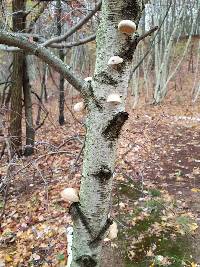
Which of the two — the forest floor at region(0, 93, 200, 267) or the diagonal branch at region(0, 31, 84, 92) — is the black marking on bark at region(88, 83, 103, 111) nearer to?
the diagonal branch at region(0, 31, 84, 92)

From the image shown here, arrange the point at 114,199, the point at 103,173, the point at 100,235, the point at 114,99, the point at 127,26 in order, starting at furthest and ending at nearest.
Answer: the point at 114,199 → the point at 100,235 → the point at 103,173 → the point at 114,99 → the point at 127,26

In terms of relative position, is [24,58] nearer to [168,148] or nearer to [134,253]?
[168,148]

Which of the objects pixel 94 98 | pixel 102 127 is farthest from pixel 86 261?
pixel 94 98

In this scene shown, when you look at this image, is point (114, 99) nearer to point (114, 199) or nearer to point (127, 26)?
point (127, 26)

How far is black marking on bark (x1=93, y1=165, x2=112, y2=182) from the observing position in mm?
1818

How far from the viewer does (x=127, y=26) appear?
155 cm

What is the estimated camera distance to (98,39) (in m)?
1.72

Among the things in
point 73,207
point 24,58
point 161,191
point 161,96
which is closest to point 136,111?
point 161,96

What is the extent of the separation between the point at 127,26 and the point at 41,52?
53 centimetres

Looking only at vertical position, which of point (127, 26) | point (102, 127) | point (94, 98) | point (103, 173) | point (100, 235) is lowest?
point (100, 235)

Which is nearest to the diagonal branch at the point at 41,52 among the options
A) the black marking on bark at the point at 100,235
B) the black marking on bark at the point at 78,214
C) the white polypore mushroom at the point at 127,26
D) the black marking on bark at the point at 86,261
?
the white polypore mushroom at the point at 127,26

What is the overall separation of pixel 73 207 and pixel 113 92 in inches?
26.3

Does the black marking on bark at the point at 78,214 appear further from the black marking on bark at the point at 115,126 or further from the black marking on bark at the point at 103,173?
the black marking on bark at the point at 115,126

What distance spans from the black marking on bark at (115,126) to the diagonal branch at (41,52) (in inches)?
9.2
